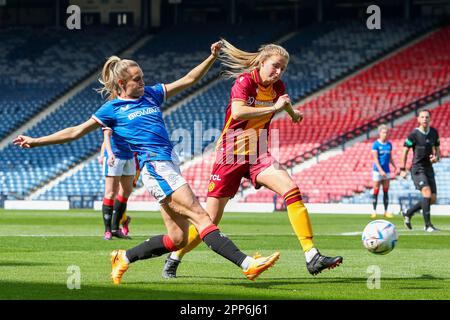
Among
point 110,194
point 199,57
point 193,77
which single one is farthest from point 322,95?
point 193,77

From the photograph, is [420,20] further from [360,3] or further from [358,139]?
[358,139]

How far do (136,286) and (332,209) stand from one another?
78.9 feet

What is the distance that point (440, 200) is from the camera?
108 ft

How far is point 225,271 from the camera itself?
1205 centimetres

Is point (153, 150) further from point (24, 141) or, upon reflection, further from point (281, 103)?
point (281, 103)

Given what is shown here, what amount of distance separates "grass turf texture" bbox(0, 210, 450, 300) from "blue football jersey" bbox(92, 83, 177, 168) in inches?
51.0

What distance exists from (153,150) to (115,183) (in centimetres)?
772

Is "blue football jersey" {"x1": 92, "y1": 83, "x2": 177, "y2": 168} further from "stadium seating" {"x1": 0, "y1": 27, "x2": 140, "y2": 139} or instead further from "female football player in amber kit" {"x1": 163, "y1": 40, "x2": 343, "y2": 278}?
"stadium seating" {"x1": 0, "y1": 27, "x2": 140, "y2": 139}

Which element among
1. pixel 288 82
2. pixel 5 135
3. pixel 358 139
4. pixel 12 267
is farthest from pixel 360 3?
pixel 12 267

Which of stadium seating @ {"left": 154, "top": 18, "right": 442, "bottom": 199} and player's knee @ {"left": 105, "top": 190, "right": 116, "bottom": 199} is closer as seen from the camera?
player's knee @ {"left": 105, "top": 190, "right": 116, "bottom": 199}

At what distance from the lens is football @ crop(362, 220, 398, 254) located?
11.4 m

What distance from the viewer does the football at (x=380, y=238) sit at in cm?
1138

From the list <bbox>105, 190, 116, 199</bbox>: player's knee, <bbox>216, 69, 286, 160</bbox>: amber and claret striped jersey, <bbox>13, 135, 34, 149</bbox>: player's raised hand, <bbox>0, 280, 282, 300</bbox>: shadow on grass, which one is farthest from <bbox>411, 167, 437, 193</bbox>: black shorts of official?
<bbox>13, 135, 34, 149</bbox>: player's raised hand

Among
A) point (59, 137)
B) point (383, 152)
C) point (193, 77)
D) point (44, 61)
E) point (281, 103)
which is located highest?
point (193, 77)
